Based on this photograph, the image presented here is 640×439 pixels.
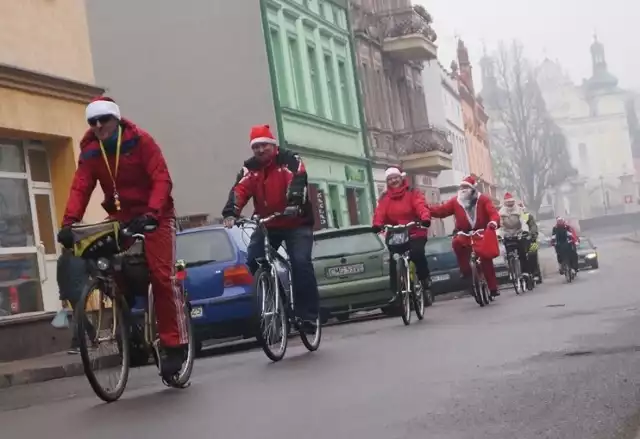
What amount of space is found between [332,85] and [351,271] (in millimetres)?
21803

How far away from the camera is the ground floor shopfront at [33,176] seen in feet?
69.5

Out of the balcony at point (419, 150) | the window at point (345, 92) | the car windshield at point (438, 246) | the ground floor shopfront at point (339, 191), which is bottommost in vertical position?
the car windshield at point (438, 246)

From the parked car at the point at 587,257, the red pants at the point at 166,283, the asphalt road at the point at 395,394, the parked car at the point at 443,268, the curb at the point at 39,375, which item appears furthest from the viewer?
the parked car at the point at 587,257

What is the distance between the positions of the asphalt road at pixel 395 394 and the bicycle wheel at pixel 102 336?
162 mm

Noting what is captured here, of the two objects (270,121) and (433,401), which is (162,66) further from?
(433,401)

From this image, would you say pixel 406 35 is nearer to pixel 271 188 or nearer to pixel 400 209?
pixel 400 209

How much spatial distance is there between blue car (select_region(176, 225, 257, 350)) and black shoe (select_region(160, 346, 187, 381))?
6098 mm

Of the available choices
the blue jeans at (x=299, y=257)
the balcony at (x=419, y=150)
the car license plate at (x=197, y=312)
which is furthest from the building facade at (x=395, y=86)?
the blue jeans at (x=299, y=257)

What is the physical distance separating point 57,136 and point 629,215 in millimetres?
132755

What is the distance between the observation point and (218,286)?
16797 mm

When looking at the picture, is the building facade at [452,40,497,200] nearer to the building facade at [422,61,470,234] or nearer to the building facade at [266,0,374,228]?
the building facade at [422,61,470,234]

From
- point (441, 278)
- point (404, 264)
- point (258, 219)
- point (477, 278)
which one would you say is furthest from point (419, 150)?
point (258, 219)

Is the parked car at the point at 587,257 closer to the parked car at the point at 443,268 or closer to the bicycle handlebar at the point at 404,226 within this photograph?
the parked car at the point at 443,268

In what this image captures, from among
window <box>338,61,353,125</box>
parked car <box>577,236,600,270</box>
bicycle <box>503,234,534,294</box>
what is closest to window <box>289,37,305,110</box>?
window <box>338,61,353,125</box>
